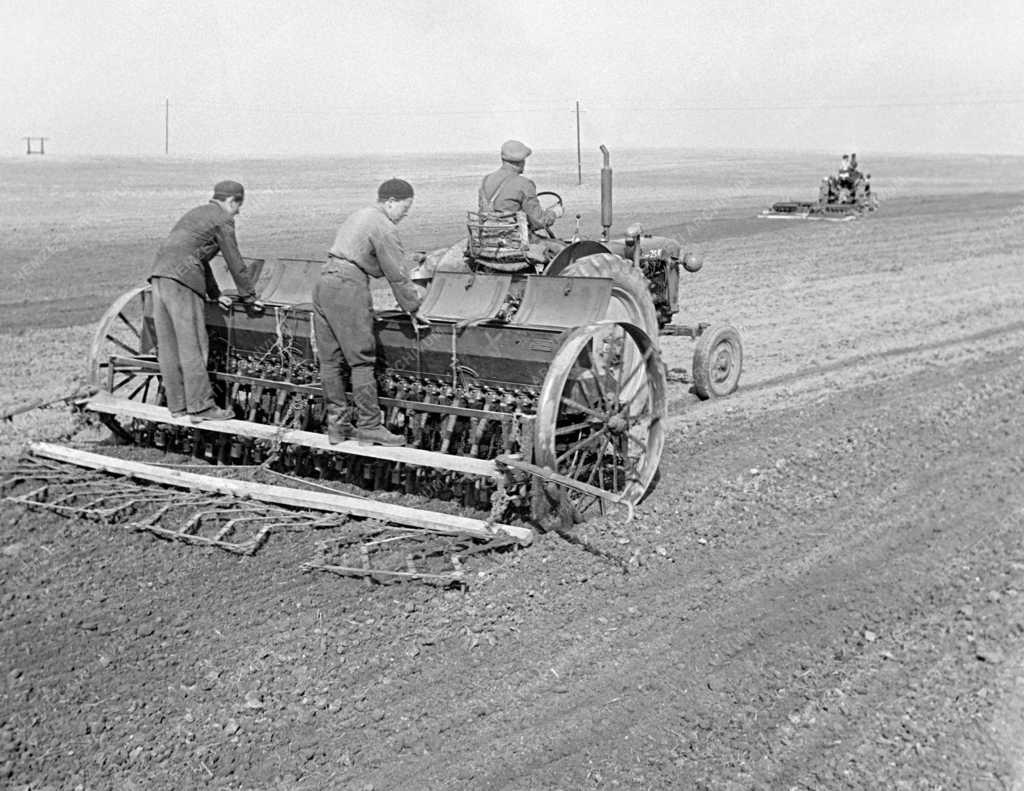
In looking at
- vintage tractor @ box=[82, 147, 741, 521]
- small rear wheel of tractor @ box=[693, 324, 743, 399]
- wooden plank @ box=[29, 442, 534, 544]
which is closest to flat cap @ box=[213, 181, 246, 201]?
vintage tractor @ box=[82, 147, 741, 521]

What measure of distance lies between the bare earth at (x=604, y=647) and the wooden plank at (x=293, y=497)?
8.9 inches

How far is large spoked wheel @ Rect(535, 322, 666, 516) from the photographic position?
6.70m

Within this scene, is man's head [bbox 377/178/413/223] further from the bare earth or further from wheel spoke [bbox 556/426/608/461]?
the bare earth

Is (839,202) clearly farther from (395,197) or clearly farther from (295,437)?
(295,437)

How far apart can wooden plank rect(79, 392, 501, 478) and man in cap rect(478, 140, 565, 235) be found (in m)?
2.21

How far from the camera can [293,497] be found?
6.73 metres

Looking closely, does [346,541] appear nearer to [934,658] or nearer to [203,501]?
[203,501]

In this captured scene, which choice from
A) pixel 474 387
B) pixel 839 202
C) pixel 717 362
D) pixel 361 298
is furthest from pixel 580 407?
pixel 839 202

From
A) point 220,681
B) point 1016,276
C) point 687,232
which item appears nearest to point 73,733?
point 220,681

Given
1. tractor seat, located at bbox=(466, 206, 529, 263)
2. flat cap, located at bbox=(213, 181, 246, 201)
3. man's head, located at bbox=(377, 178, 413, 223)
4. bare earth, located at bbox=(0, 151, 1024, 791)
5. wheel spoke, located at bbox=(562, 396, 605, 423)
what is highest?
flat cap, located at bbox=(213, 181, 246, 201)

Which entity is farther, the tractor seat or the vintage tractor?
the tractor seat

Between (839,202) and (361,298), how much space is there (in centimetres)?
2749

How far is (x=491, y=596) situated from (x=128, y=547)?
7.03ft

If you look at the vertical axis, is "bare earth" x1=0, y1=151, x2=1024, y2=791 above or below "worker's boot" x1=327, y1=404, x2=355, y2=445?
below
